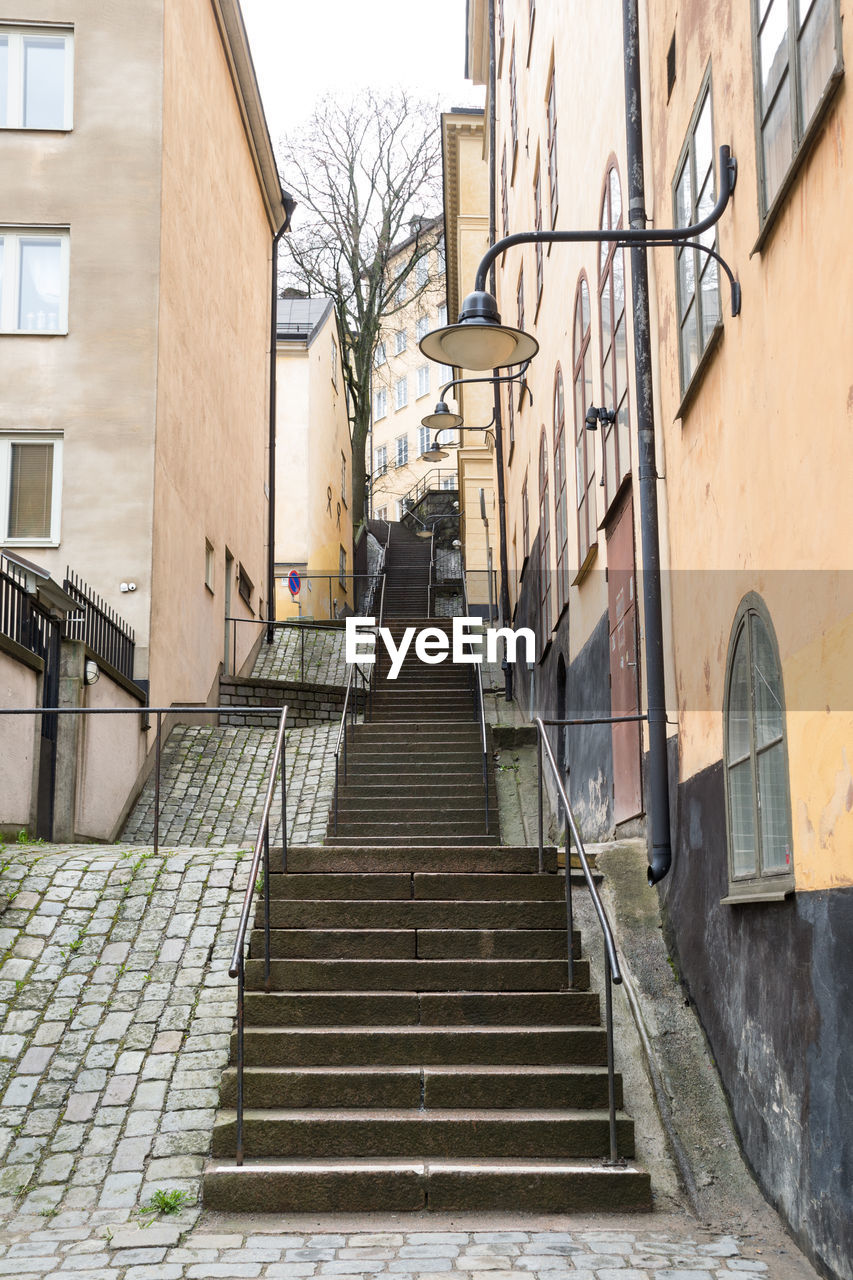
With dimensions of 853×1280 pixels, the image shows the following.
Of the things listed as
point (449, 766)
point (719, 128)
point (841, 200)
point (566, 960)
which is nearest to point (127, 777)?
point (449, 766)

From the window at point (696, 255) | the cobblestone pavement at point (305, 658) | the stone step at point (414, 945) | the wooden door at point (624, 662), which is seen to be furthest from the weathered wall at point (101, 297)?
the window at point (696, 255)

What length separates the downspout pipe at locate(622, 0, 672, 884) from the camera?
799 cm

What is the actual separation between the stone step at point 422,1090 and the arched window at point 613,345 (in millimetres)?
4673

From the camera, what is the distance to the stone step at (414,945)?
7.66m

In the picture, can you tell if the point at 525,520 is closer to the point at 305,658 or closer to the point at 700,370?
the point at 305,658

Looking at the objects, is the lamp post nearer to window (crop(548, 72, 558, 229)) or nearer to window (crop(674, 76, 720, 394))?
window (crop(674, 76, 720, 394))

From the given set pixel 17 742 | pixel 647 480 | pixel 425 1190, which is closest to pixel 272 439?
pixel 17 742

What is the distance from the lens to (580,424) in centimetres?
1268

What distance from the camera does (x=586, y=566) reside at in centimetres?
1188

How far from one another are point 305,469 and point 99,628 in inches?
776

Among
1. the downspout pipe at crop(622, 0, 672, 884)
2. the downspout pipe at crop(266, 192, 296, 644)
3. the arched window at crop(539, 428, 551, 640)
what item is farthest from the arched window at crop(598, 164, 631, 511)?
the downspout pipe at crop(266, 192, 296, 644)

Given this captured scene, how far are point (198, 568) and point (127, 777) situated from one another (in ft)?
14.3

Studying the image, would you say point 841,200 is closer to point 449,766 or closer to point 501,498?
point 449,766

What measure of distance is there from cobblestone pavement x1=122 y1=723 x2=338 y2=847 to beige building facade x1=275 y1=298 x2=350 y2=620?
45.3 ft
